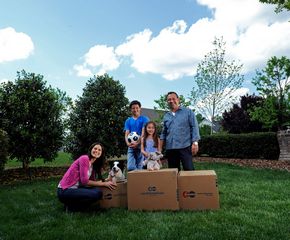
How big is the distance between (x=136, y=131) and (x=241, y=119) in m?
18.0

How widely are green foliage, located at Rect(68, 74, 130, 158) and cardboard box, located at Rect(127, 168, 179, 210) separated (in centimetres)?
576

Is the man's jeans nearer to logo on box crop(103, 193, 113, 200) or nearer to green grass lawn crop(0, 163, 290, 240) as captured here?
logo on box crop(103, 193, 113, 200)

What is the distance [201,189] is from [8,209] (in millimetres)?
2957

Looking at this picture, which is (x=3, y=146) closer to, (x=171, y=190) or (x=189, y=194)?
(x=171, y=190)

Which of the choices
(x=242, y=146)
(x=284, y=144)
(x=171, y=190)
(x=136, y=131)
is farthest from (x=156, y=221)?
(x=242, y=146)

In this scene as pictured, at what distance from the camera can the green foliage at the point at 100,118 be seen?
1070cm

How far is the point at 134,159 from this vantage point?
5.68 meters

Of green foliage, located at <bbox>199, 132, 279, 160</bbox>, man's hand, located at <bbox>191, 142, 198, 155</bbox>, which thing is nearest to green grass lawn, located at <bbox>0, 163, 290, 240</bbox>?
man's hand, located at <bbox>191, 142, 198, 155</bbox>

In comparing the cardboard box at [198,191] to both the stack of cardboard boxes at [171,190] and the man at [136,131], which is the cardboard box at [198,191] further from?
the man at [136,131]

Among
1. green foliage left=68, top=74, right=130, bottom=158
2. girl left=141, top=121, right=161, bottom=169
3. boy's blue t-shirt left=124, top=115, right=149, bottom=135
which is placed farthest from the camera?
green foliage left=68, top=74, right=130, bottom=158

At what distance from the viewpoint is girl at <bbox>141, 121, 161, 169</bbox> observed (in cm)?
545

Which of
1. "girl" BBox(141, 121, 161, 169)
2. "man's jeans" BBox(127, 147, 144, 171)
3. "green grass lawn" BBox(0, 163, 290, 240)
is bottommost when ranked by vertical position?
"green grass lawn" BBox(0, 163, 290, 240)

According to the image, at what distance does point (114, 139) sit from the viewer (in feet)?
35.6

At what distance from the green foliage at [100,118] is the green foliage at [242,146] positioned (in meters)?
6.13
